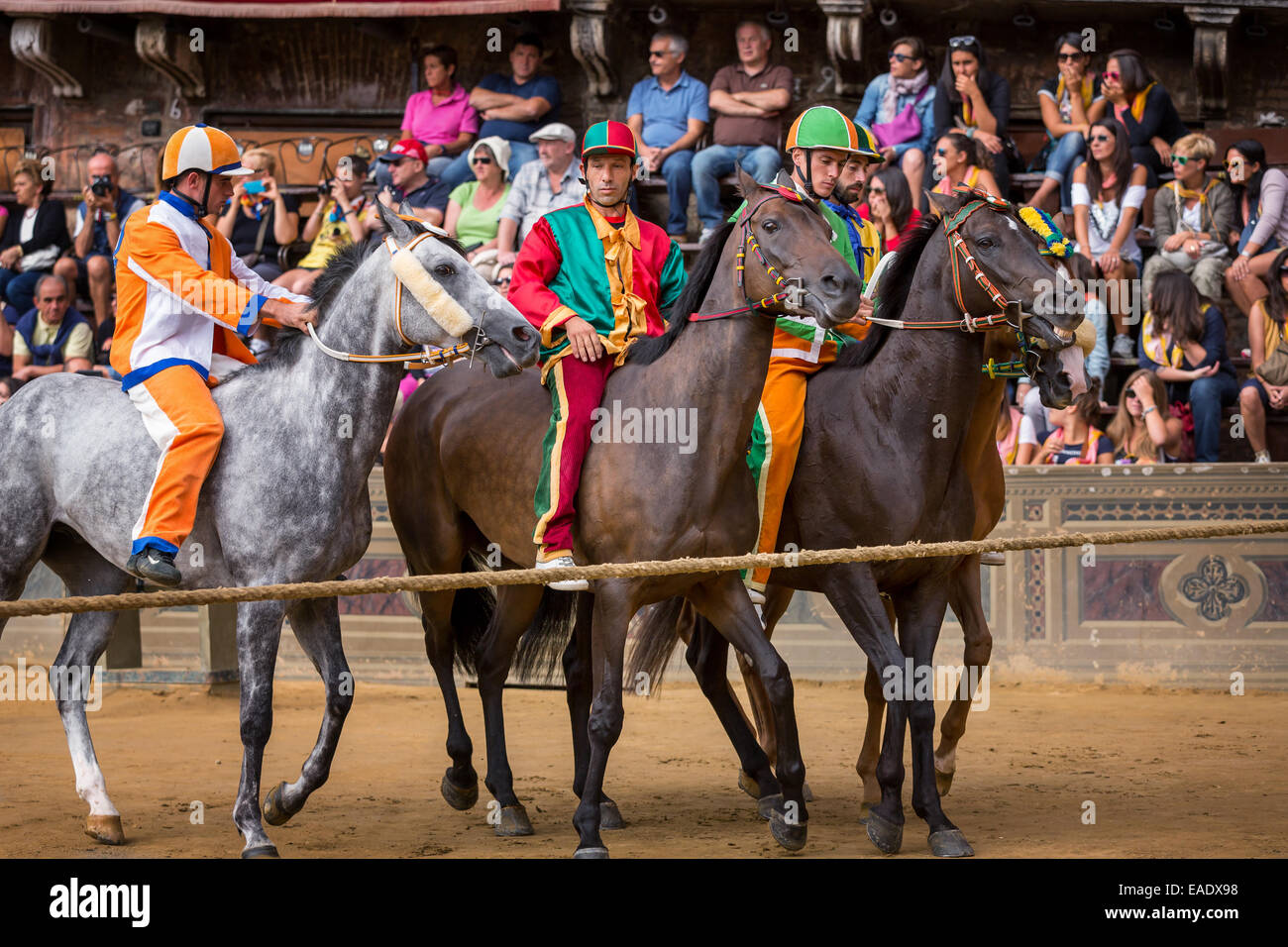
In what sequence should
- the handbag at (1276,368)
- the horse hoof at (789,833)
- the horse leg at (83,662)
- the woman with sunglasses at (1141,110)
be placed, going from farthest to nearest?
the woman with sunglasses at (1141,110)
the handbag at (1276,368)
the horse leg at (83,662)
the horse hoof at (789,833)

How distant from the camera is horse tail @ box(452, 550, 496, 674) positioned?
7070mm

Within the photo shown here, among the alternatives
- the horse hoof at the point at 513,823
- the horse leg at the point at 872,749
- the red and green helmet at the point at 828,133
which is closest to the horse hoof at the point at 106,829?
the horse hoof at the point at 513,823

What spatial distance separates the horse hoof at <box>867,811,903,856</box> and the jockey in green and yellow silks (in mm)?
1030

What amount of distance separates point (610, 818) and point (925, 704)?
4.70ft

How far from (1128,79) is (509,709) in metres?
7.02

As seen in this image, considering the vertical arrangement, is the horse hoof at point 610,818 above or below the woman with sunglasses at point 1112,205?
below

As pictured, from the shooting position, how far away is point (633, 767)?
298 inches

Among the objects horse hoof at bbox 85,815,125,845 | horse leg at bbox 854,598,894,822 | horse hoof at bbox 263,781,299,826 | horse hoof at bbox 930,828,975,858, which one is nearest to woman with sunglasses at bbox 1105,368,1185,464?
horse leg at bbox 854,598,894,822

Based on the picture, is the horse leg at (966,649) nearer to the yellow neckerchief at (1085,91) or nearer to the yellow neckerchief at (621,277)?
the yellow neckerchief at (621,277)

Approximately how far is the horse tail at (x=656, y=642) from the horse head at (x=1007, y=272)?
6.78 ft

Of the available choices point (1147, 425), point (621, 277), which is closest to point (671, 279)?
point (621, 277)

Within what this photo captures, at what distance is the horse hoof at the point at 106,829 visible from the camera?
5.82 m

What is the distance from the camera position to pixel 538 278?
235 inches

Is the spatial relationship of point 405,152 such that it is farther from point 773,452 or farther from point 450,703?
point 773,452
